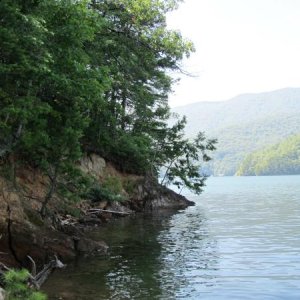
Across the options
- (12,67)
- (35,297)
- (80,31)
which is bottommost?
(35,297)

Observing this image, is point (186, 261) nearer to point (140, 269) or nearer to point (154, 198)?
point (140, 269)

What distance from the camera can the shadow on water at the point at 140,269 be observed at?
13.9 metres

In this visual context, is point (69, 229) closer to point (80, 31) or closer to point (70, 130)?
point (70, 130)

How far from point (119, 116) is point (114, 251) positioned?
2296cm

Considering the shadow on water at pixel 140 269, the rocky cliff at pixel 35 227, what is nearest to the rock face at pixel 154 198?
the rocky cliff at pixel 35 227

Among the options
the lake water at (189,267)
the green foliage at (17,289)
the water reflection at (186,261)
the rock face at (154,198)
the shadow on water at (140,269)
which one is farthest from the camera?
the rock face at (154,198)

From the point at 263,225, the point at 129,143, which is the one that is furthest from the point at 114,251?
the point at 129,143

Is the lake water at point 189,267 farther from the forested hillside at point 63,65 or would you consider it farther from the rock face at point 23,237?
→ the forested hillside at point 63,65

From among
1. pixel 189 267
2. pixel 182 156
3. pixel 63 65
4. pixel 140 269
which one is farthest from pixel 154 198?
pixel 63 65

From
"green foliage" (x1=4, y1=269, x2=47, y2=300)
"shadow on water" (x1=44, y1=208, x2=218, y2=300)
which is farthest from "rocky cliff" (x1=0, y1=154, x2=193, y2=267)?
"green foliage" (x1=4, y1=269, x2=47, y2=300)

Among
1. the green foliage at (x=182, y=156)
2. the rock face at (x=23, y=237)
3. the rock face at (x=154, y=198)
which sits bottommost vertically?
the rock face at (x=154, y=198)

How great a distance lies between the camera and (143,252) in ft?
68.2

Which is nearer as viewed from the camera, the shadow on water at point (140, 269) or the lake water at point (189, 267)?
the lake water at point (189, 267)

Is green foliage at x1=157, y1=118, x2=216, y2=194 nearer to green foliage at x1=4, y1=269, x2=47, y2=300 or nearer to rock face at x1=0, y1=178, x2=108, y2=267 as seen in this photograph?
rock face at x1=0, y1=178, x2=108, y2=267
